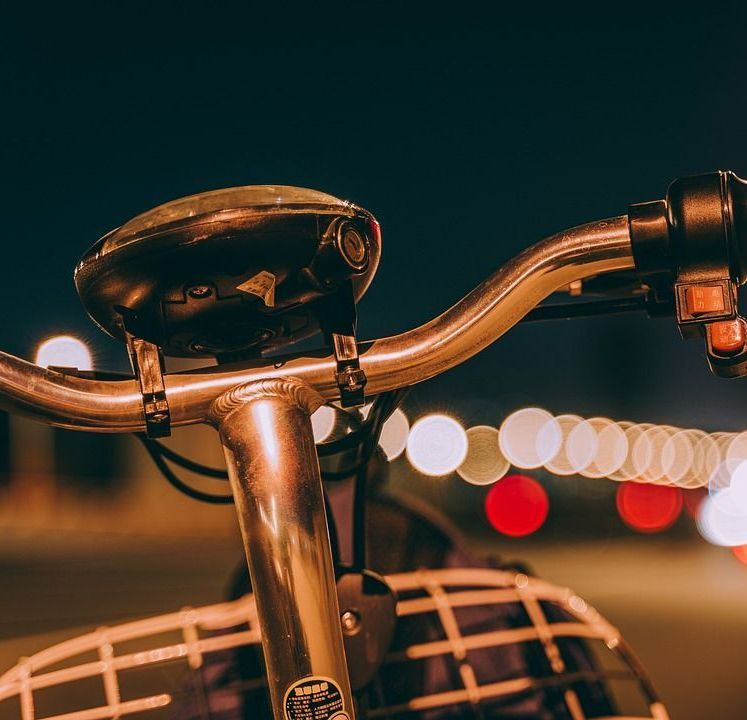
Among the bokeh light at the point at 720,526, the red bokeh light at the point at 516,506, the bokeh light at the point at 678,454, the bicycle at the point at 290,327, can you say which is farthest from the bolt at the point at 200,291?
the bokeh light at the point at 678,454

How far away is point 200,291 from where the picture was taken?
0.69m

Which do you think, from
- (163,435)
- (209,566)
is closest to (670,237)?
(163,435)

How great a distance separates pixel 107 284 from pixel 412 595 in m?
0.48

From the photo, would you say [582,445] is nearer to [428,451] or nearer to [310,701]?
[428,451]

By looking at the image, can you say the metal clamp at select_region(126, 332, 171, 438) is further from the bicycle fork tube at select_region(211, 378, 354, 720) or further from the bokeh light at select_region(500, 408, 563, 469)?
the bokeh light at select_region(500, 408, 563, 469)

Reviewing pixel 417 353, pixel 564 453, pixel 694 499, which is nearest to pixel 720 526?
pixel 694 499

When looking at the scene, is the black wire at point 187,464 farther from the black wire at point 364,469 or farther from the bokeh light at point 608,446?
the bokeh light at point 608,446

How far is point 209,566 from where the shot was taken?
15094mm

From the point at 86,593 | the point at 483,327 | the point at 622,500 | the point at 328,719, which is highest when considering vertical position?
the point at 622,500

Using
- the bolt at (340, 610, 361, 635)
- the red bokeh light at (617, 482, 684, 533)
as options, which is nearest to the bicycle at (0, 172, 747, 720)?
the bolt at (340, 610, 361, 635)

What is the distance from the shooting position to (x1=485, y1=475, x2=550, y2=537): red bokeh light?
23.0 m

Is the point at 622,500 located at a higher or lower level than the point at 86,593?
higher

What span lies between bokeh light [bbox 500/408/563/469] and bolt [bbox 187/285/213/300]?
108ft

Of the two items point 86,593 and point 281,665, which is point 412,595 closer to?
point 281,665
